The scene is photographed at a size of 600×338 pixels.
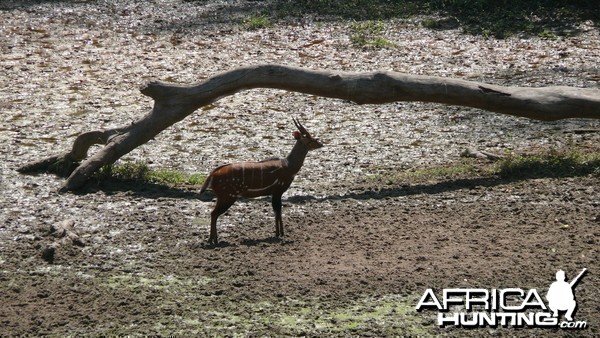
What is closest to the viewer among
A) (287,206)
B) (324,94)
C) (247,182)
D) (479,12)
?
(247,182)

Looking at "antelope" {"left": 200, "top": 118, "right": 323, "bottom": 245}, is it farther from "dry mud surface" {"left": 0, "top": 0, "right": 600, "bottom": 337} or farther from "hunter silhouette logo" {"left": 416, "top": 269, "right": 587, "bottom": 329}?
"hunter silhouette logo" {"left": 416, "top": 269, "right": 587, "bottom": 329}

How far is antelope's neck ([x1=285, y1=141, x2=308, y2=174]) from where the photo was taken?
27.3 ft

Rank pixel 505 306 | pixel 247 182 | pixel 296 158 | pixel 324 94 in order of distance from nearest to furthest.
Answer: pixel 505 306 → pixel 247 182 → pixel 296 158 → pixel 324 94

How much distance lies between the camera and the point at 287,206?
9234mm

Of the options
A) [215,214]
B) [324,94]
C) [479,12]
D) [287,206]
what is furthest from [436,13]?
A: [215,214]

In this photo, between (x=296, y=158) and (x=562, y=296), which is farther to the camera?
(x=296, y=158)

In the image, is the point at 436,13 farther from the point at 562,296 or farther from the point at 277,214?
the point at 562,296

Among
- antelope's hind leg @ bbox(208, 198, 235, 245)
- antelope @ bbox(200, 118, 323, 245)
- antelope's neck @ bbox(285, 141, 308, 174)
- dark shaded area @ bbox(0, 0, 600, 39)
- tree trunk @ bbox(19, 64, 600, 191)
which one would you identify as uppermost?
dark shaded area @ bbox(0, 0, 600, 39)

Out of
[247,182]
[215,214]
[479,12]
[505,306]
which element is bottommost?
[505,306]

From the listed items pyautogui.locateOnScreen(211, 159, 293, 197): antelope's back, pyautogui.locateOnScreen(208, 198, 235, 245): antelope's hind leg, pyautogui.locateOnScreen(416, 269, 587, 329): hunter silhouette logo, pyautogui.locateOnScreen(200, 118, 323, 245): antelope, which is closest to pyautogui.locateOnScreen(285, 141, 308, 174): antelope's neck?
pyautogui.locateOnScreen(200, 118, 323, 245): antelope

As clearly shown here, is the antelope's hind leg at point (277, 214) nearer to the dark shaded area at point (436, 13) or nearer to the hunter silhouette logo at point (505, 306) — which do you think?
the hunter silhouette logo at point (505, 306)

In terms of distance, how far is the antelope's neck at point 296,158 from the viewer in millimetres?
8328

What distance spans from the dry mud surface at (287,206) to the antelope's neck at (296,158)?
613mm

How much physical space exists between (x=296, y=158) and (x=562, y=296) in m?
2.62
